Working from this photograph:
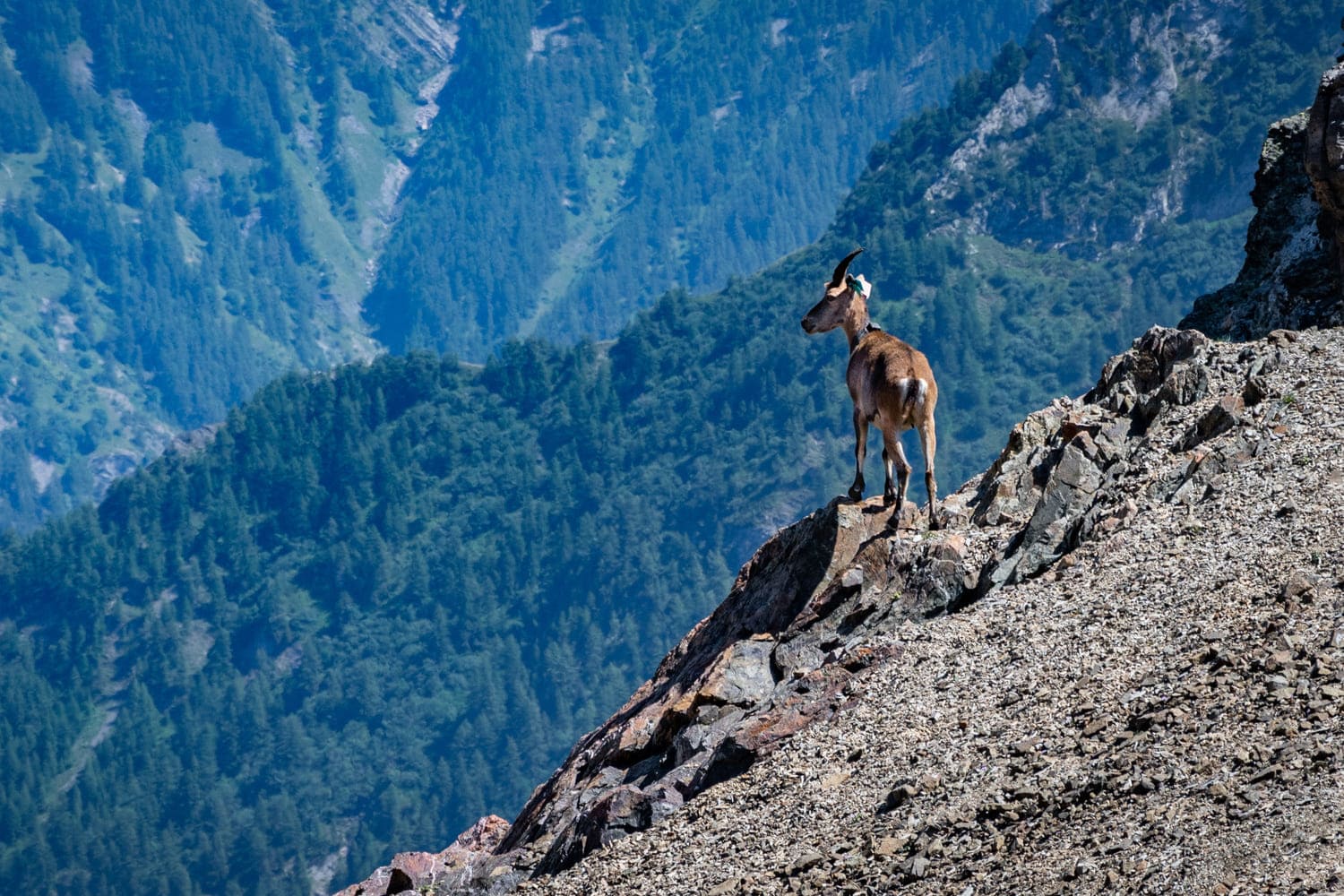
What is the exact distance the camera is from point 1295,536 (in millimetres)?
18734

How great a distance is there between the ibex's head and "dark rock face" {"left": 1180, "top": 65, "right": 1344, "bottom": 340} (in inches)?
175

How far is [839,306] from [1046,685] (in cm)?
880

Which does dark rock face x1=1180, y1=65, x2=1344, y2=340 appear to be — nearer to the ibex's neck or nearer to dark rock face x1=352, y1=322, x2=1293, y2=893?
dark rock face x1=352, y1=322, x2=1293, y2=893

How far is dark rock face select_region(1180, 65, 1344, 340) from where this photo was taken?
78.7 feet

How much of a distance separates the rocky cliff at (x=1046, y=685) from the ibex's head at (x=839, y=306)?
2774 mm

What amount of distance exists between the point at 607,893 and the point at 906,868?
10.1ft

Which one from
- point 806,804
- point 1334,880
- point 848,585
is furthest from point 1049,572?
point 1334,880

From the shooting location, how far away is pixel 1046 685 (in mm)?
18062

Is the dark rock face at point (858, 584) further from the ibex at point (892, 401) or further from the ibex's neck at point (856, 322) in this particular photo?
the ibex's neck at point (856, 322)

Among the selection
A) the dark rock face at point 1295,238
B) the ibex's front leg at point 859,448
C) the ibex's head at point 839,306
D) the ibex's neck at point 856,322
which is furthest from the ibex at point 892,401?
the dark rock face at point 1295,238

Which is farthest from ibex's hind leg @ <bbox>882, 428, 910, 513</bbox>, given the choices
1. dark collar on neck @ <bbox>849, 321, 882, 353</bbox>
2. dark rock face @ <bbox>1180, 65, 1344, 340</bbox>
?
dark rock face @ <bbox>1180, 65, 1344, 340</bbox>

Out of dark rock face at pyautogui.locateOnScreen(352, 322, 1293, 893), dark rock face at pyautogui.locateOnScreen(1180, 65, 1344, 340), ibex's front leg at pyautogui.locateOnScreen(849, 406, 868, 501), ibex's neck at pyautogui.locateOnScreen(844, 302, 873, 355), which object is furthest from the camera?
ibex's neck at pyautogui.locateOnScreen(844, 302, 873, 355)

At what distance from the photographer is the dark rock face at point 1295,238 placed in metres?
24.0

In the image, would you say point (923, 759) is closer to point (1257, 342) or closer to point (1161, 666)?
point (1161, 666)
